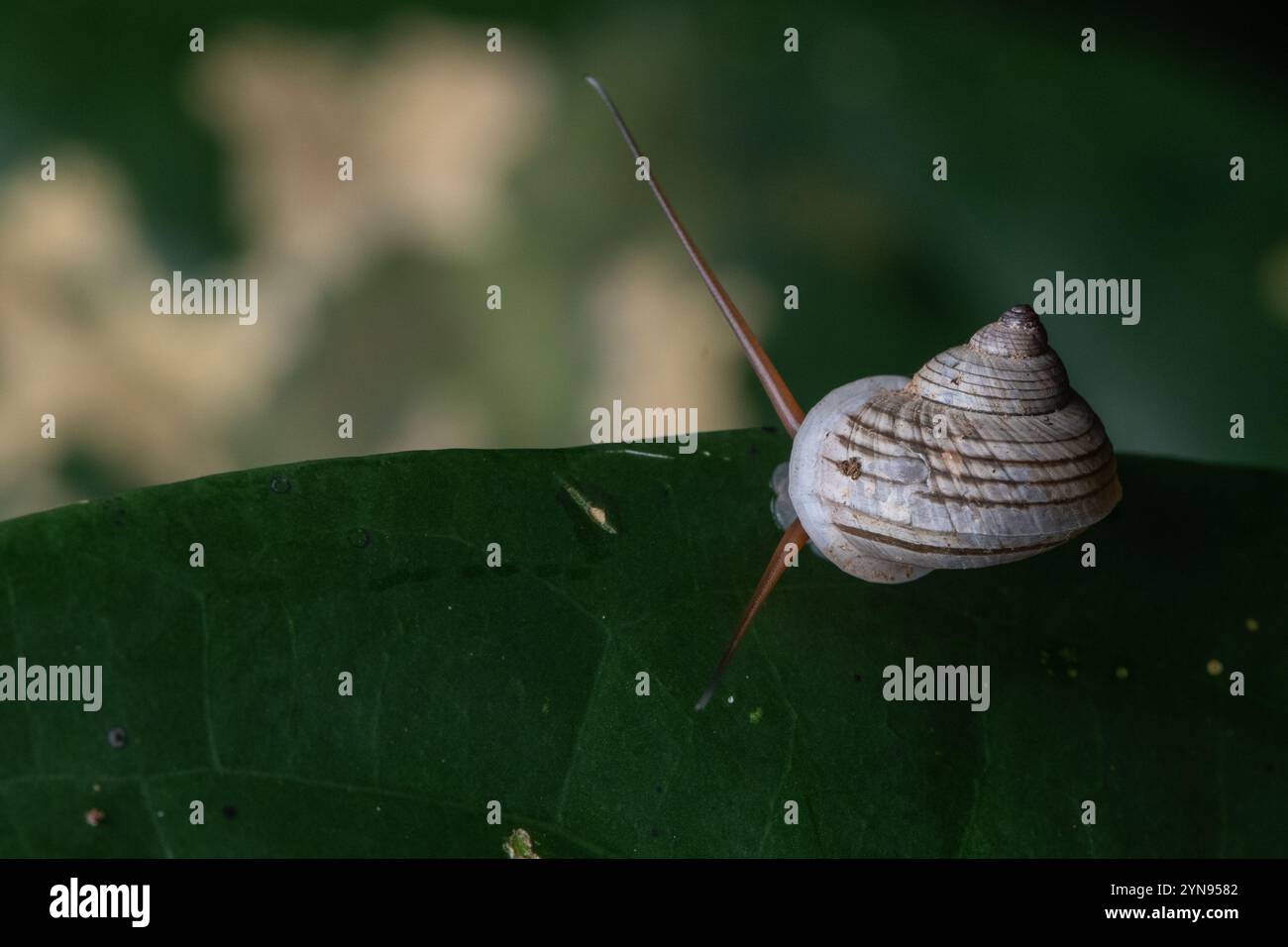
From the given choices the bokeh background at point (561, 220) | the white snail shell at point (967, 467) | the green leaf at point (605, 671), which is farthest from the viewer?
the bokeh background at point (561, 220)

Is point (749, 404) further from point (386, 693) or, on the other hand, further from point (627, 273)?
point (386, 693)

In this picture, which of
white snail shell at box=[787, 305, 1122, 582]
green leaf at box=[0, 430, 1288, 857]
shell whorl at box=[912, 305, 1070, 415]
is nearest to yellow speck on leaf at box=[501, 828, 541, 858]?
green leaf at box=[0, 430, 1288, 857]

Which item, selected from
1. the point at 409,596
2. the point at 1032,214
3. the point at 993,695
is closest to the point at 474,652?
the point at 409,596

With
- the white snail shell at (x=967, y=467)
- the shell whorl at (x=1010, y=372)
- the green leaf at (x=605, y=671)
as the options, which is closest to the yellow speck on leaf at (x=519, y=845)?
the green leaf at (x=605, y=671)

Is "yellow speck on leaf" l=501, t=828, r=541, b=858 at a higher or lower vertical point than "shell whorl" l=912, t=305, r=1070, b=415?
lower

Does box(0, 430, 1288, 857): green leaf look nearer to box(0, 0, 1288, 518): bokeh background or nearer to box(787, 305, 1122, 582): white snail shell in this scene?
box(787, 305, 1122, 582): white snail shell

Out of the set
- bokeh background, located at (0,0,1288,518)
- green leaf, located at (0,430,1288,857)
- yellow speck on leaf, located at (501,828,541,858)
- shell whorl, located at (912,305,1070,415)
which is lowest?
yellow speck on leaf, located at (501,828,541,858)

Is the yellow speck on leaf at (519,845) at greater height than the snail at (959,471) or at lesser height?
lesser

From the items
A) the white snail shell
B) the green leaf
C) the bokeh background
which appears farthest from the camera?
the bokeh background

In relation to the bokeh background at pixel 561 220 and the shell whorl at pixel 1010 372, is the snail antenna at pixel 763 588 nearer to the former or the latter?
the shell whorl at pixel 1010 372
